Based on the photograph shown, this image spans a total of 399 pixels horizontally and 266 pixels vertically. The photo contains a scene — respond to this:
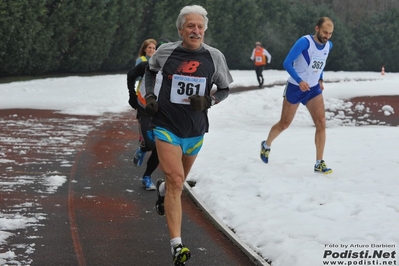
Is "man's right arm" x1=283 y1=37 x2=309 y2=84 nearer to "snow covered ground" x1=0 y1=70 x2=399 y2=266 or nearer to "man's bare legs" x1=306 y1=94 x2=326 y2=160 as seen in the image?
"man's bare legs" x1=306 y1=94 x2=326 y2=160

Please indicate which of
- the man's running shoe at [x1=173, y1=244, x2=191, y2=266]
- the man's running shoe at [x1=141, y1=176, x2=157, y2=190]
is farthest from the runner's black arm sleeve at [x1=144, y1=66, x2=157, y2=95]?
the man's running shoe at [x1=141, y1=176, x2=157, y2=190]

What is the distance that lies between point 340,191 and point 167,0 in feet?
117

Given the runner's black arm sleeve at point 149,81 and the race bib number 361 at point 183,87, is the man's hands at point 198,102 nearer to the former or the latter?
the race bib number 361 at point 183,87

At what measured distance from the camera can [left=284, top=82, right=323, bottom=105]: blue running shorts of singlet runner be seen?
9.75 meters

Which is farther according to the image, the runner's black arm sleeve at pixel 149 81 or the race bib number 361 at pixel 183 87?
the runner's black arm sleeve at pixel 149 81

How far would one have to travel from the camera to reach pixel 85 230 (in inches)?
281

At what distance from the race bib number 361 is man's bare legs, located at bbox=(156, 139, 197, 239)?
388 mm

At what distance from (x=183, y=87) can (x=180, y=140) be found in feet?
1.50

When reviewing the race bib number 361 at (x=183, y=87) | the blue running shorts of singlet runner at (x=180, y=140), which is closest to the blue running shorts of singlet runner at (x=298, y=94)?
the blue running shorts of singlet runner at (x=180, y=140)

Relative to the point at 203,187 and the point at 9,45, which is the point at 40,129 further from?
the point at 9,45

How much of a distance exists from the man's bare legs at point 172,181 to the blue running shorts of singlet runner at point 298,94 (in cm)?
404

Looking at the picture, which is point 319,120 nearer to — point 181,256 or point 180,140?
point 180,140

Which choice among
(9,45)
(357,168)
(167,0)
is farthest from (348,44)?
(357,168)

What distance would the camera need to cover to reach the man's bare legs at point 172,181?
5.89m
